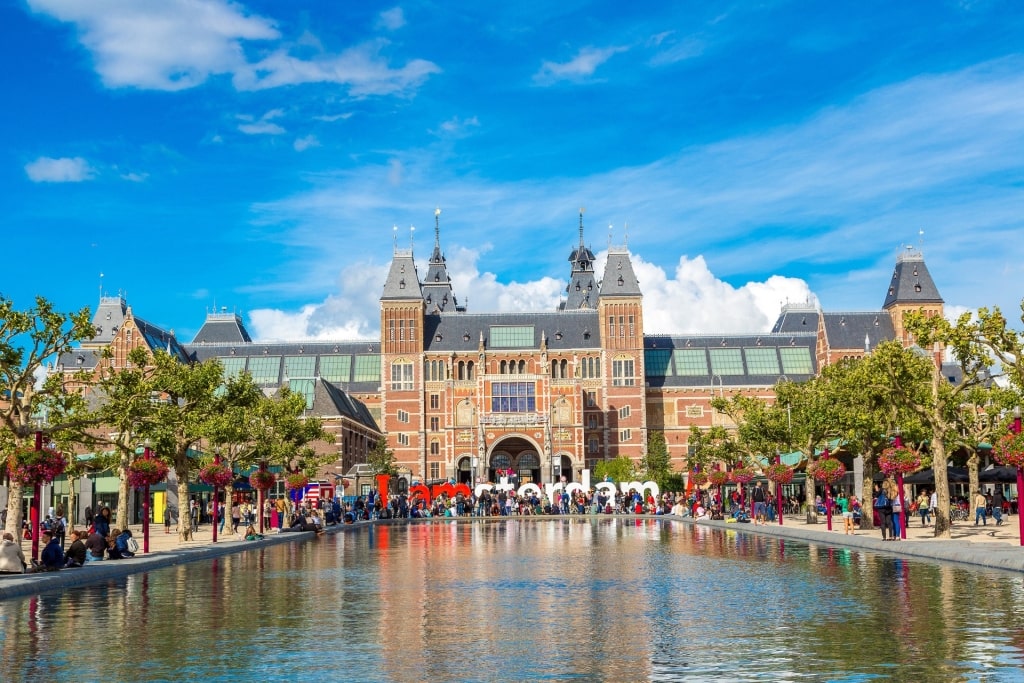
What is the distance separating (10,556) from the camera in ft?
82.1

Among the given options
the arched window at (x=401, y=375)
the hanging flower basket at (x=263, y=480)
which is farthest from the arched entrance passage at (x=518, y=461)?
the hanging flower basket at (x=263, y=480)

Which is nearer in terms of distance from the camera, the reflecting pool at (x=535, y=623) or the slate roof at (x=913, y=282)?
the reflecting pool at (x=535, y=623)

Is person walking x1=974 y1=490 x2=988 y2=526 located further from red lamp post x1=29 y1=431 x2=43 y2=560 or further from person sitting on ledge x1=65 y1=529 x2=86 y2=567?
red lamp post x1=29 y1=431 x2=43 y2=560

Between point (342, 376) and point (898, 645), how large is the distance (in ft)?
377

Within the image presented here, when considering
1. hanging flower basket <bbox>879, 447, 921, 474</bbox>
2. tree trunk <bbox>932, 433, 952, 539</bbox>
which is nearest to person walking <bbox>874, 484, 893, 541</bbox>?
hanging flower basket <bbox>879, 447, 921, 474</bbox>

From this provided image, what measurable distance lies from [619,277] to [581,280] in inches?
1200

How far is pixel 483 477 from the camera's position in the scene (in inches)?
4412

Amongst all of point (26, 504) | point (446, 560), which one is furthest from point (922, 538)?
point (26, 504)

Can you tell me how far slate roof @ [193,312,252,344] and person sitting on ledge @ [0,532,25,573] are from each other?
106384mm

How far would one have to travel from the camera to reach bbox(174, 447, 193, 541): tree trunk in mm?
41500

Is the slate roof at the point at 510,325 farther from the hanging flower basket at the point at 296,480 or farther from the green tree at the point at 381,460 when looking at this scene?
the hanging flower basket at the point at 296,480

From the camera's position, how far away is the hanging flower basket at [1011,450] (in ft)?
99.1

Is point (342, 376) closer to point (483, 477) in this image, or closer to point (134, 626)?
point (483, 477)

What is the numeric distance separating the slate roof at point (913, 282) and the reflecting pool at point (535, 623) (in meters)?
96.2
